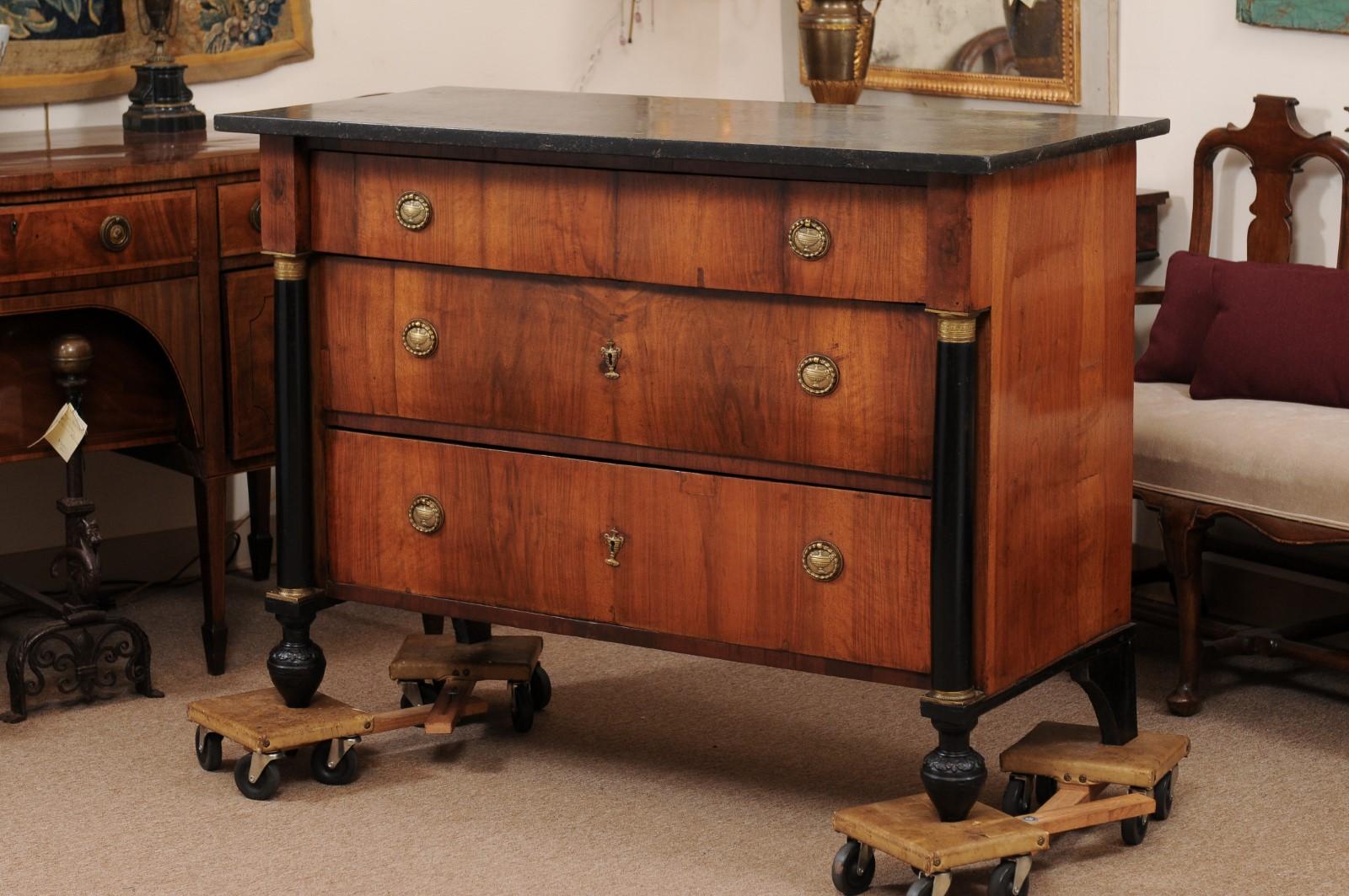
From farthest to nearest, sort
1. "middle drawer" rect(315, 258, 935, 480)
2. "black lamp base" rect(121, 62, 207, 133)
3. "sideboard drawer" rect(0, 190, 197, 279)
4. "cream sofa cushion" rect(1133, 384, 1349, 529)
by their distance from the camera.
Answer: "black lamp base" rect(121, 62, 207, 133) → "sideboard drawer" rect(0, 190, 197, 279) → "cream sofa cushion" rect(1133, 384, 1349, 529) → "middle drawer" rect(315, 258, 935, 480)

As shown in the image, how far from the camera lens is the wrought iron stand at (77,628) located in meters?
3.79

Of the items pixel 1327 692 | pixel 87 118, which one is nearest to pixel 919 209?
pixel 1327 692

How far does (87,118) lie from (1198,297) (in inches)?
103

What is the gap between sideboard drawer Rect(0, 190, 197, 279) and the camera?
367cm

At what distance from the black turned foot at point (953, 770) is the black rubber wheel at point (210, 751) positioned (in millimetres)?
1352

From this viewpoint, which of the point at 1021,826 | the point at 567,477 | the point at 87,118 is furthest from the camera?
the point at 87,118

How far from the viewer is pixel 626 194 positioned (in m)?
2.98

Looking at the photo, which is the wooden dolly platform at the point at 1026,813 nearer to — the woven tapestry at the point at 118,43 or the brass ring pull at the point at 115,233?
the brass ring pull at the point at 115,233

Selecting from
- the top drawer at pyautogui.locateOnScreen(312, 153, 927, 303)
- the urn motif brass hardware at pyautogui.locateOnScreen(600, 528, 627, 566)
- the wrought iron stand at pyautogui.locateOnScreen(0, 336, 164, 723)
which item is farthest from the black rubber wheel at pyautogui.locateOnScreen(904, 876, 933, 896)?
the wrought iron stand at pyautogui.locateOnScreen(0, 336, 164, 723)

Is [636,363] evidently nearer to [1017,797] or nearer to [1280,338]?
[1017,797]

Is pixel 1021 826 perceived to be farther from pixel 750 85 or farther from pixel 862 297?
pixel 750 85

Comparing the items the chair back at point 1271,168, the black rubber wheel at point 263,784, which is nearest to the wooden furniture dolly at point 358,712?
the black rubber wheel at point 263,784

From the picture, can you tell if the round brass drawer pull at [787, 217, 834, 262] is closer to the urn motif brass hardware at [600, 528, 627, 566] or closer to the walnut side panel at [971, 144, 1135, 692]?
the walnut side panel at [971, 144, 1135, 692]

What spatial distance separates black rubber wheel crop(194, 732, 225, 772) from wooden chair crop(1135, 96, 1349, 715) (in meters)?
1.86
